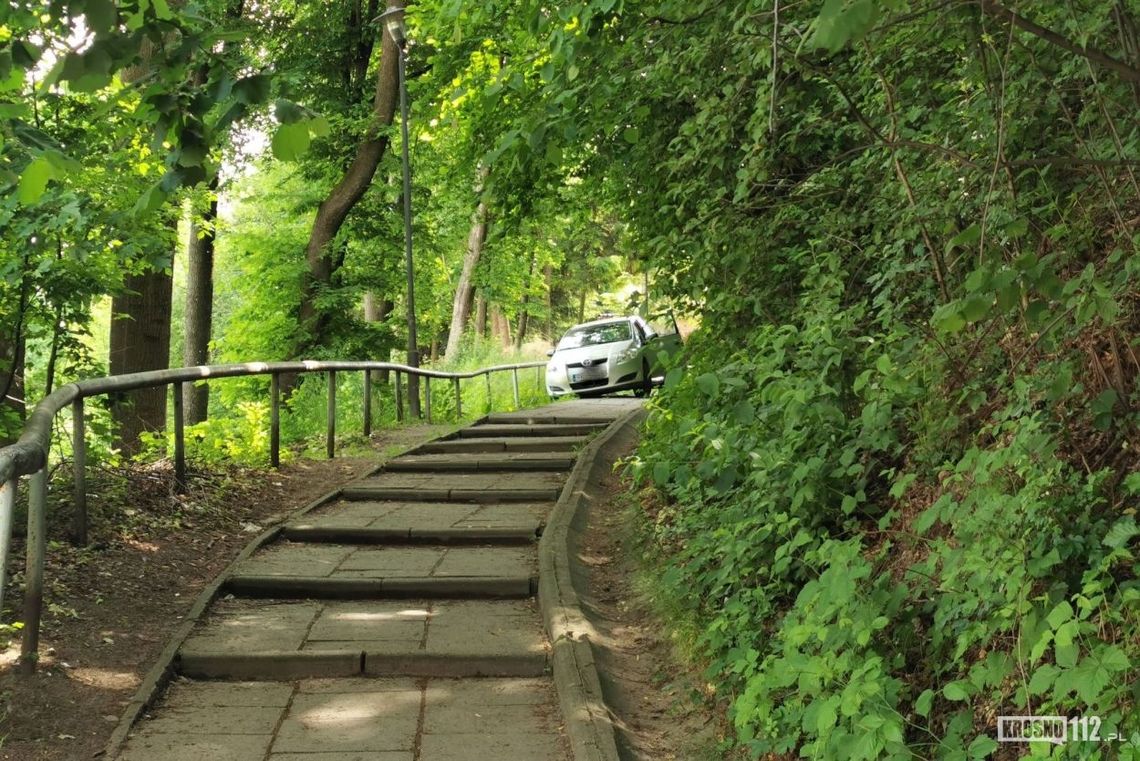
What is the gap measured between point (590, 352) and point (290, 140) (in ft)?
59.0

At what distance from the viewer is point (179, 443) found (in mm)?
7496

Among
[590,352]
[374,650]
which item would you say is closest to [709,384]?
[374,650]

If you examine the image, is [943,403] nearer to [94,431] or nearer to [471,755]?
[471,755]

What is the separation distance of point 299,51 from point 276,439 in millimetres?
13099

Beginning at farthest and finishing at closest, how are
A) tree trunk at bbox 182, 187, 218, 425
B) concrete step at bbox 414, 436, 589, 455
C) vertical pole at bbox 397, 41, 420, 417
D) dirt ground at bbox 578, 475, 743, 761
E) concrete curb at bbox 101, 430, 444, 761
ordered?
tree trunk at bbox 182, 187, 218, 425
vertical pole at bbox 397, 41, 420, 417
concrete step at bbox 414, 436, 589, 455
dirt ground at bbox 578, 475, 743, 761
concrete curb at bbox 101, 430, 444, 761

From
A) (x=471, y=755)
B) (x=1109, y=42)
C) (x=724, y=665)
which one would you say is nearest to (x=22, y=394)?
(x=471, y=755)

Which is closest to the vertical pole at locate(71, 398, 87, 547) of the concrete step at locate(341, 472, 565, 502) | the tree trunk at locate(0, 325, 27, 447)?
the tree trunk at locate(0, 325, 27, 447)

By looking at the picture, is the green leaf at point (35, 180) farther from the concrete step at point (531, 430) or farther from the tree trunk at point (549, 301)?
the tree trunk at point (549, 301)

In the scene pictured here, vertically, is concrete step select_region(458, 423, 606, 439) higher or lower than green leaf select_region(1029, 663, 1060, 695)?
higher

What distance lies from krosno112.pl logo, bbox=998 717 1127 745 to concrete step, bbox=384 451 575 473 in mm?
7222

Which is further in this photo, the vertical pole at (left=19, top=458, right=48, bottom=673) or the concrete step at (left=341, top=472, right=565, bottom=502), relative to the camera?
the concrete step at (left=341, top=472, right=565, bottom=502)

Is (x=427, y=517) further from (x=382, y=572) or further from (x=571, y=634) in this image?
(x=571, y=634)

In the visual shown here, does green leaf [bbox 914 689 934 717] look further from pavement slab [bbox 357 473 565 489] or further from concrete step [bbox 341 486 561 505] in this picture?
pavement slab [bbox 357 473 565 489]

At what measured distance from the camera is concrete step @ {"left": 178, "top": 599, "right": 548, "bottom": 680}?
4988 millimetres
